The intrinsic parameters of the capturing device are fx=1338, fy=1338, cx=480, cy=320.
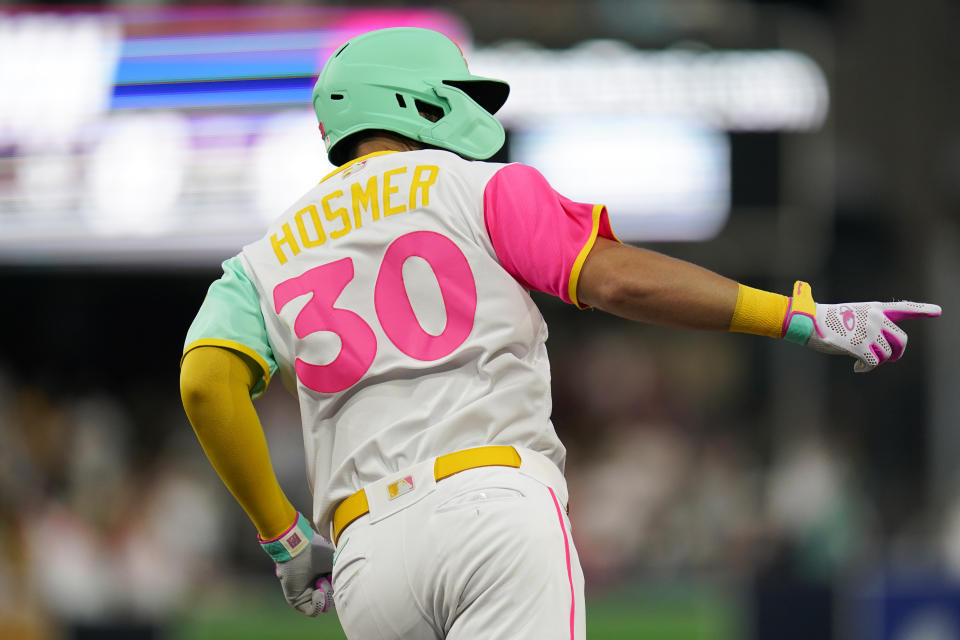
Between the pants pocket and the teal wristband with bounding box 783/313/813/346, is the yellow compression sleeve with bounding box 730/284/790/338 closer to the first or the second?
the teal wristband with bounding box 783/313/813/346

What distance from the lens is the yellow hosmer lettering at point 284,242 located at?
269cm

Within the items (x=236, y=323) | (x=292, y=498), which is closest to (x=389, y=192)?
A: (x=236, y=323)

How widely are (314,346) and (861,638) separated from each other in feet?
16.8

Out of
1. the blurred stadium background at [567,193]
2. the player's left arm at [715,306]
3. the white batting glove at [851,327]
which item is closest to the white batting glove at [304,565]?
the player's left arm at [715,306]

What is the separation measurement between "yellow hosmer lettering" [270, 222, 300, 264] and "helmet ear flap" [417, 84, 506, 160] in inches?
13.2

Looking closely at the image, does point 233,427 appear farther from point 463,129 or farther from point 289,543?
point 463,129

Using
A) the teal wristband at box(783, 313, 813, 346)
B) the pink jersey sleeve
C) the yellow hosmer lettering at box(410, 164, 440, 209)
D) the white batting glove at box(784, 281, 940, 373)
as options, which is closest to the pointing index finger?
the white batting glove at box(784, 281, 940, 373)

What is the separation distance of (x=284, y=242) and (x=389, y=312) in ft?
1.01

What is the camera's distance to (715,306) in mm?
2396

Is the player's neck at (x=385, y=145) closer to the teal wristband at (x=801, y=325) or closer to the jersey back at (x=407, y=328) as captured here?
the jersey back at (x=407, y=328)

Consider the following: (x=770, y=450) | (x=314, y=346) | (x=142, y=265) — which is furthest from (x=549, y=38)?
(x=314, y=346)

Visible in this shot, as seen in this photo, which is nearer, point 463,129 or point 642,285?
point 642,285

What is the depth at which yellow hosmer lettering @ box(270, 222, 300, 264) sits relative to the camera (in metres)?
2.69

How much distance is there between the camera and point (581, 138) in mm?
8688
